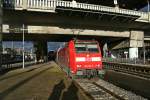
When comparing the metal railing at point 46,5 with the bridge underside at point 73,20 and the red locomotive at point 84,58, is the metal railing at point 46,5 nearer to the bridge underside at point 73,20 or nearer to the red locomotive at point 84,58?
the bridge underside at point 73,20

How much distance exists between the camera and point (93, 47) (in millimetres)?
21516

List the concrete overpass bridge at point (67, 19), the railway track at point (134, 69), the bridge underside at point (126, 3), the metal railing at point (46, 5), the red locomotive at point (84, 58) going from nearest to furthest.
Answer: the red locomotive at point (84, 58)
the railway track at point (134, 69)
the metal railing at point (46, 5)
the concrete overpass bridge at point (67, 19)
the bridge underside at point (126, 3)

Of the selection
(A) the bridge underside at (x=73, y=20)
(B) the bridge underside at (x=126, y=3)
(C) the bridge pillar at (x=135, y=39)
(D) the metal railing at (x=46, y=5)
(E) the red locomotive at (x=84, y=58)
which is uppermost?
(B) the bridge underside at (x=126, y=3)

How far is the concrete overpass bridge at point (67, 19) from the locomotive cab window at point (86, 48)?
13205mm

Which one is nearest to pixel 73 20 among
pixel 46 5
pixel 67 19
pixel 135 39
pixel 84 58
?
pixel 67 19

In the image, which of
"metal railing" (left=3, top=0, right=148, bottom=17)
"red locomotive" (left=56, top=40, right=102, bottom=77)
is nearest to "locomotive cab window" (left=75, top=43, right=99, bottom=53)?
"red locomotive" (left=56, top=40, right=102, bottom=77)

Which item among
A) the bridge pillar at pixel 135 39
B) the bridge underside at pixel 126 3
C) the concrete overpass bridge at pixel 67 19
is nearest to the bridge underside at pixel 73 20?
the concrete overpass bridge at pixel 67 19

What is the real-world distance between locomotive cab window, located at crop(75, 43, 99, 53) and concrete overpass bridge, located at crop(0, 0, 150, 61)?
13.2 meters

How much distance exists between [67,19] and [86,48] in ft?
56.3

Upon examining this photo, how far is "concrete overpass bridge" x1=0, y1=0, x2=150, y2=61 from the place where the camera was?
34.0 m

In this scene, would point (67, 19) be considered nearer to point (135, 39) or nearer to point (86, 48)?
point (135, 39)

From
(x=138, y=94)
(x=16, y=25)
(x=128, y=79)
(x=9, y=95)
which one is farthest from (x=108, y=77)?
(x=16, y=25)

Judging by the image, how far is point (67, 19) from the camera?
1490 inches

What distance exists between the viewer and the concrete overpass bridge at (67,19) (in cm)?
3403
